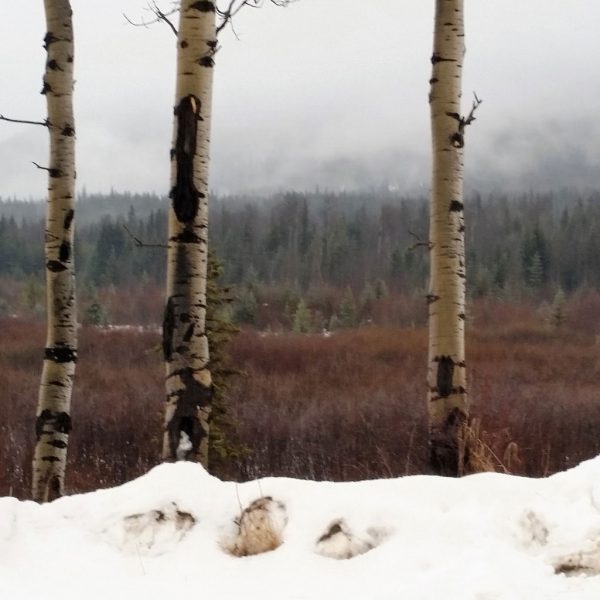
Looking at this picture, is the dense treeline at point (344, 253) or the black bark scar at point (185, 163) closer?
the black bark scar at point (185, 163)

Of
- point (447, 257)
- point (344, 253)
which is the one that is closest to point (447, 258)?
point (447, 257)

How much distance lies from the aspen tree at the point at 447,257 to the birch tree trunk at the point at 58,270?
289 cm

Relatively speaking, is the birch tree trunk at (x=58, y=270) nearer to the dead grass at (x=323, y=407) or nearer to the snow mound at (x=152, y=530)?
the dead grass at (x=323, y=407)

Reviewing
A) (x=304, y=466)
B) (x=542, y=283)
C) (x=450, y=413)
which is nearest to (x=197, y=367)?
(x=450, y=413)

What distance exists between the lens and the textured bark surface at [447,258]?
5.03 meters

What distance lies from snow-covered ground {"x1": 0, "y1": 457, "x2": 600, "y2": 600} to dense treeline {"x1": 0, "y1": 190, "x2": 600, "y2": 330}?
48.1 metres

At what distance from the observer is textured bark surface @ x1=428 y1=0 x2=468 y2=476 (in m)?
5.03

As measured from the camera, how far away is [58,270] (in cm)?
580

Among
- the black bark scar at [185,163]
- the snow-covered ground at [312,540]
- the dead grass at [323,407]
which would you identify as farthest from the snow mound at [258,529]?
the black bark scar at [185,163]

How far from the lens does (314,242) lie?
97.1m

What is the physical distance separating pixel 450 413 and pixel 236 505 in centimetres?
212

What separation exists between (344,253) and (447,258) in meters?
90.3

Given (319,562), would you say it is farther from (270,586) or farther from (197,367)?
(197,367)

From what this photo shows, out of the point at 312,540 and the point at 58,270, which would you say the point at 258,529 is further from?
the point at 58,270
